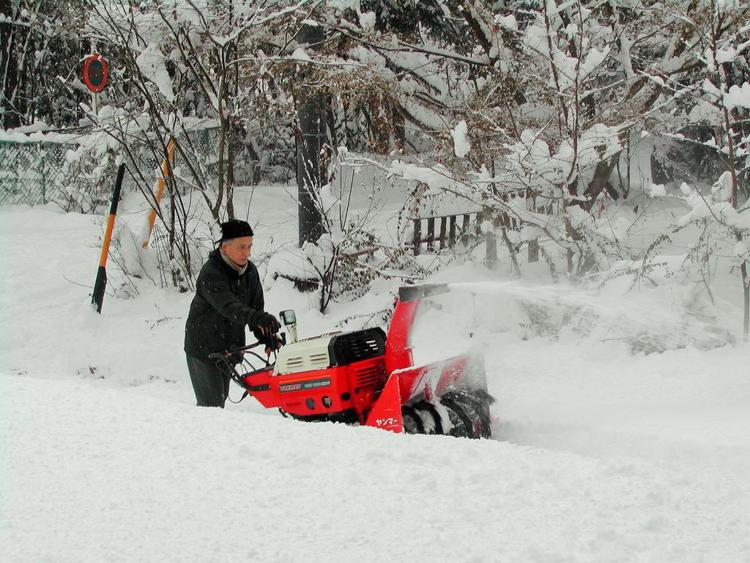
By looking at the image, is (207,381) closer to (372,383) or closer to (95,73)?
(372,383)

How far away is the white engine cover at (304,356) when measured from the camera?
4.98 m

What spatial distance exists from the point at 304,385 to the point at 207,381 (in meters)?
0.94

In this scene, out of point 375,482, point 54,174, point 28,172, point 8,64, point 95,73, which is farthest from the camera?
point 8,64

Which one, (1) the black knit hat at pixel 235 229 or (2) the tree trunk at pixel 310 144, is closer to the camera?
(1) the black knit hat at pixel 235 229

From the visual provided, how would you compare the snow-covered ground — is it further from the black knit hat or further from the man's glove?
the black knit hat

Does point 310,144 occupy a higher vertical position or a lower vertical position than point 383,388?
higher

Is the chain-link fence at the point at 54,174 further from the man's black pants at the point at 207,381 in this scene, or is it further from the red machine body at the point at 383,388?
the red machine body at the point at 383,388

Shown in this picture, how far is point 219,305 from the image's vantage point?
5332 millimetres

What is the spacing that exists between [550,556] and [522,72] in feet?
22.0

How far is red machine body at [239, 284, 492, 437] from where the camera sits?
4809mm

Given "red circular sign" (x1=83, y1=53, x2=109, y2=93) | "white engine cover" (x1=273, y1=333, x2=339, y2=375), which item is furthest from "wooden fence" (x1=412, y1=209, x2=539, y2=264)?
"red circular sign" (x1=83, y1=53, x2=109, y2=93)

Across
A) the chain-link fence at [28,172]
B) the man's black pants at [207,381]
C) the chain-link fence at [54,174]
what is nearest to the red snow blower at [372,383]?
the man's black pants at [207,381]

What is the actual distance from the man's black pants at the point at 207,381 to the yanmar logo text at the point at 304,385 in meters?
0.68

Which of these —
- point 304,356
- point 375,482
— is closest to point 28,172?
point 304,356
